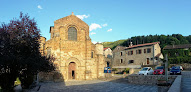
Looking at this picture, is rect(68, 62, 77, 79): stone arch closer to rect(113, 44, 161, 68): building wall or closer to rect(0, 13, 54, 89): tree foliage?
rect(0, 13, 54, 89): tree foliage

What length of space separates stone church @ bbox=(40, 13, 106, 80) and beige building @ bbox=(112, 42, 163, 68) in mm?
20625

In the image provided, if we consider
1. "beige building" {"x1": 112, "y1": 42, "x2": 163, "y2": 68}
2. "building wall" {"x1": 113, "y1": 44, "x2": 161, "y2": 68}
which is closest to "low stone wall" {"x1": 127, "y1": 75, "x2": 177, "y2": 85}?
"beige building" {"x1": 112, "y1": 42, "x2": 163, "y2": 68}

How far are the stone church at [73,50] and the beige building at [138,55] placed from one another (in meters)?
20.6

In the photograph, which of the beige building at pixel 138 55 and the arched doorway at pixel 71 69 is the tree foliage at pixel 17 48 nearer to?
the arched doorway at pixel 71 69

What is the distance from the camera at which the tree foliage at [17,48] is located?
36.9 feet

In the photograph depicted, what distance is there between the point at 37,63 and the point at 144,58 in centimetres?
3848

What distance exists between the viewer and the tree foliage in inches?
442

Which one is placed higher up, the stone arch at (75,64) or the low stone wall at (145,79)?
the stone arch at (75,64)

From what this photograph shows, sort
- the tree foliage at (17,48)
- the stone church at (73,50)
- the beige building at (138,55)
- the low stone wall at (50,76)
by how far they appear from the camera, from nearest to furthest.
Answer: the tree foliage at (17,48) → the low stone wall at (50,76) → the stone church at (73,50) → the beige building at (138,55)

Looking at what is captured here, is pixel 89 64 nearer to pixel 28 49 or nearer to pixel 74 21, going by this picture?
pixel 74 21

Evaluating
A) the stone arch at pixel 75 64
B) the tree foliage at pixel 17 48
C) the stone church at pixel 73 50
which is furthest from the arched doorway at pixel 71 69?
the tree foliage at pixel 17 48

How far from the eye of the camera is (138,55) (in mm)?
47344

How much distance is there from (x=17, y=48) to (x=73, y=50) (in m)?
16.2

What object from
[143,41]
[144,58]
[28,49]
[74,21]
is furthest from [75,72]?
[143,41]
